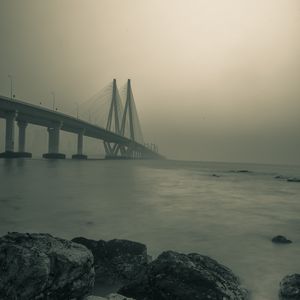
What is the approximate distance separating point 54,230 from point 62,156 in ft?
244

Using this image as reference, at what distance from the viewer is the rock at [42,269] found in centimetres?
338

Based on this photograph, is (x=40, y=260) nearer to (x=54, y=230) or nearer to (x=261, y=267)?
(x=261, y=267)

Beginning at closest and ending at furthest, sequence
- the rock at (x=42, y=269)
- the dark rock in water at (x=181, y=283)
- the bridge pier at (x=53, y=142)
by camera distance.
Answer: the rock at (x=42, y=269), the dark rock in water at (x=181, y=283), the bridge pier at (x=53, y=142)

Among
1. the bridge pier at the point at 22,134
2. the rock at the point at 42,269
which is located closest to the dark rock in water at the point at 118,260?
the rock at the point at 42,269

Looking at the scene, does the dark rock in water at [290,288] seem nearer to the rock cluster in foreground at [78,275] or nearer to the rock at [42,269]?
the rock cluster in foreground at [78,275]

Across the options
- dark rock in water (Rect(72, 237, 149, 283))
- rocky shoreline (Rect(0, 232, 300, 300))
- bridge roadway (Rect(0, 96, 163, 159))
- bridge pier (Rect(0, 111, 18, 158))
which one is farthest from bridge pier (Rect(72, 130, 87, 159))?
rocky shoreline (Rect(0, 232, 300, 300))

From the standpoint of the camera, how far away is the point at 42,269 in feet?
11.3

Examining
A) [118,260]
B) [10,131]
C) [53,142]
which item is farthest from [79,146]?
[118,260]

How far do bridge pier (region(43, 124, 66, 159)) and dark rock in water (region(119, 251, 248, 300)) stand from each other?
70.4 m

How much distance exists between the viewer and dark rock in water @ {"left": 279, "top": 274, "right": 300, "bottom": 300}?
427cm

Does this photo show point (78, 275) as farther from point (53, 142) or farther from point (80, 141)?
point (80, 141)

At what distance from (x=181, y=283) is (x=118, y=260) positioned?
1.41 metres

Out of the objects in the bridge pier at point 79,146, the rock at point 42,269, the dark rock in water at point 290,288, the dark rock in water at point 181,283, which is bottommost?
the dark rock in water at point 290,288

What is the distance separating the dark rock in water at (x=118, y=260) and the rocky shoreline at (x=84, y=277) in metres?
0.02
